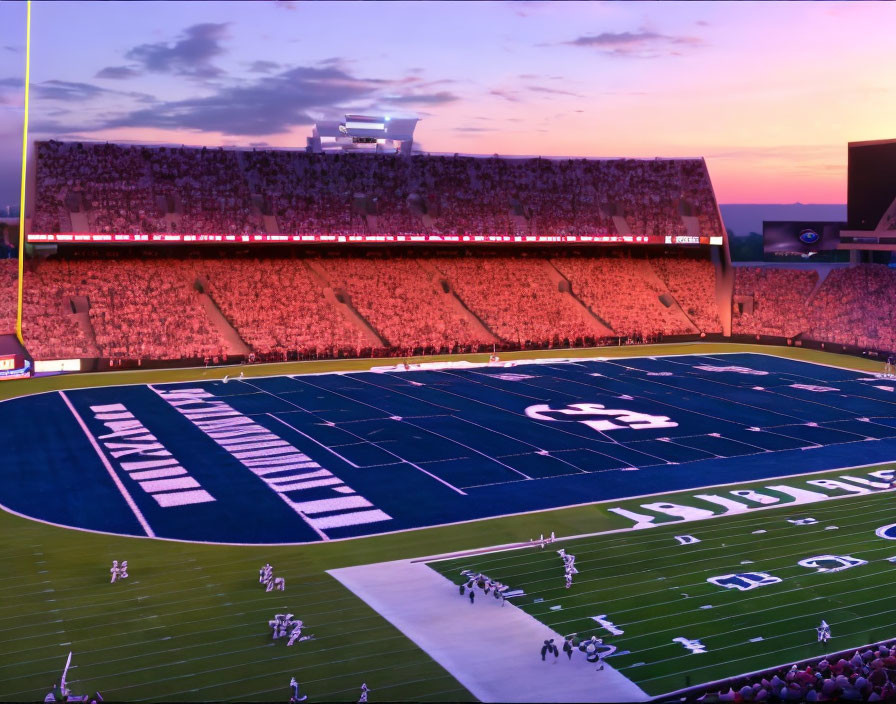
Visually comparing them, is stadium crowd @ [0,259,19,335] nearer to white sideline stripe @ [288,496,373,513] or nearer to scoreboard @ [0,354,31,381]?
scoreboard @ [0,354,31,381]

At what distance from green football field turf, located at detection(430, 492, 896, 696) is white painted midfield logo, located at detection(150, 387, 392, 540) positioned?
3.81m

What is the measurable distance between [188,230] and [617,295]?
901 inches

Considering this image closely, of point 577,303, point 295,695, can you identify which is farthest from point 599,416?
point 577,303

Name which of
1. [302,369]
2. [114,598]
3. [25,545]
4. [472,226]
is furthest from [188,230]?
[114,598]

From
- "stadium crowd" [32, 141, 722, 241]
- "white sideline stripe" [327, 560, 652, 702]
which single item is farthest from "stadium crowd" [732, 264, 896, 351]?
"white sideline stripe" [327, 560, 652, 702]

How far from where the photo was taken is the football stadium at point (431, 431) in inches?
547

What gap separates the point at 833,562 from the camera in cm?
1773

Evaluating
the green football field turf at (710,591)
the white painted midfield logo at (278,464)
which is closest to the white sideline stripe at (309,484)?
the white painted midfield logo at (278,464)

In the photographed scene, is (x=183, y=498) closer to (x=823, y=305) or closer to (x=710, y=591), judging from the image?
(x=710, y=591)

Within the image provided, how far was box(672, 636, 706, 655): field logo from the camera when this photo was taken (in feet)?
45.5

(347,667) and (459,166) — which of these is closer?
(347,667)

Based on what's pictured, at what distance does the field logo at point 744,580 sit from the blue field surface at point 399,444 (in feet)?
17.8

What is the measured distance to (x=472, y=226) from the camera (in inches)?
2136

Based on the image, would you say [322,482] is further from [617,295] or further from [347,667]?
[617,295]
